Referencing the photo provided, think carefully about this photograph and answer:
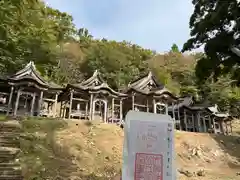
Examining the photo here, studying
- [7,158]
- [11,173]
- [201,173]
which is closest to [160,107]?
[201,173]

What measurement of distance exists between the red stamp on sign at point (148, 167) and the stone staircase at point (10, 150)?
7086 mm

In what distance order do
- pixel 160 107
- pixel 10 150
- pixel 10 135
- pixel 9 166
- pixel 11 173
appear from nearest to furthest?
pixel 11 173 < pixel 9 166 < pixel 10 150 < pixel 10 135 < pixel 160 107

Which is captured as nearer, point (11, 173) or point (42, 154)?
point (11, 173)

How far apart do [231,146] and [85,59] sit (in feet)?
95.2

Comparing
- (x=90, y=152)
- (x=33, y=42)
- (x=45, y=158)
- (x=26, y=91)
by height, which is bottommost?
(x=45, y=158)

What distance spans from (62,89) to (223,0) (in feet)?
50.2

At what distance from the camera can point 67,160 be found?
12.4m

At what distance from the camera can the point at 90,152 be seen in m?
14.0

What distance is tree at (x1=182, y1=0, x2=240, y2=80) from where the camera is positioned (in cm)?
A: 1109

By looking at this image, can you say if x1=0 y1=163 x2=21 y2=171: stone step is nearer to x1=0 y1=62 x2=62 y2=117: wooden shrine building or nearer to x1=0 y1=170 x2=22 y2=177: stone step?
x1=0 y1=170 x2=22 y2=177: stone step

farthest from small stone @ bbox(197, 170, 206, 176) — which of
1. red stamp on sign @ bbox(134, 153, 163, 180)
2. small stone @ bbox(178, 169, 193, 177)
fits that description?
red stamp on sign @ bbox(134, 153, 163, 180)

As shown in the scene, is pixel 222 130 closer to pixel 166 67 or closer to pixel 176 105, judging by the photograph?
pixel 176 105

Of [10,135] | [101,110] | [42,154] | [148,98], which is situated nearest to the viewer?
[42,154]

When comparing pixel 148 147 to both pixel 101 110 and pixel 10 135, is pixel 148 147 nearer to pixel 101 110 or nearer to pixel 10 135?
pixel 10 135
